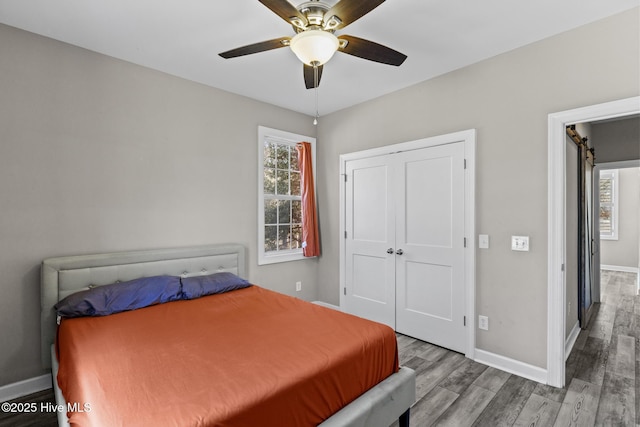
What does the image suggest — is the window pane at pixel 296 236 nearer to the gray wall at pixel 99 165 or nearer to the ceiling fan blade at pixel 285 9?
the gray wall at pixel 99 165

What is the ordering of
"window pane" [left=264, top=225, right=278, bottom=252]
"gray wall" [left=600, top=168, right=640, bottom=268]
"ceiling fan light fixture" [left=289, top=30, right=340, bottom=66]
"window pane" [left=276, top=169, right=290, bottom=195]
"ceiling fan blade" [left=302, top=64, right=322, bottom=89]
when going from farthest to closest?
1. "gray wall" [left=600, top=168, right=640, bottom=268]
2. "window pane" [left=276, top=169, right=290, bottom=195]
3. "window pane" [left=264, top=225, right=278, bottom=252]
4. "ceiling fan blade" [left=302, top=64, right=322, bottom=89]
5. "ceiling fan light fixture" [left=289, top=30, right=340, bottom=66]

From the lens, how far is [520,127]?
258 cm

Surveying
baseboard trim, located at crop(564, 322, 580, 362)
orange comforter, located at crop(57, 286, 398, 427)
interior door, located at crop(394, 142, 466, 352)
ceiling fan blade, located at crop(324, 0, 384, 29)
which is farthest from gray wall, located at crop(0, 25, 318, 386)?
baseboard trim, located at crop(564, 322, 580, 362)

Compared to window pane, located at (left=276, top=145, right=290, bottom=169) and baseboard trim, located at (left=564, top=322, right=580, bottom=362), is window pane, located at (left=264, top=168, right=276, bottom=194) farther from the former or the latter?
baseboard trim, located at (left=564, top=322, right=580, bottom=362)

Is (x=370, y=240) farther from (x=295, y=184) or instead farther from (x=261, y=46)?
(x=261, y=46)

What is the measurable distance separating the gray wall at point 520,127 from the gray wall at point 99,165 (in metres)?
2.32

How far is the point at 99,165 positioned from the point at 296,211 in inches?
88.5

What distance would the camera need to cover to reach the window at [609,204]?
697cm

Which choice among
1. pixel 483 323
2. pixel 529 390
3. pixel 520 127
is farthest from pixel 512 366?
pixel 520 127

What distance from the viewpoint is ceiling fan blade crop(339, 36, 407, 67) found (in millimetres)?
1826

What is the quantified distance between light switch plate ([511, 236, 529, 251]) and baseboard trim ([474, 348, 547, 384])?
0.94m

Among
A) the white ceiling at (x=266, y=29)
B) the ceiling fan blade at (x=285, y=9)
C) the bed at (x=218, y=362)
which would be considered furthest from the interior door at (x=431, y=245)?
the ceiling fan blade at (x=285, y=9)

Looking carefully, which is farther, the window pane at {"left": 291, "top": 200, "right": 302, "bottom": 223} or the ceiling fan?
the window pane at {"left": 291, "top": 200, "right": 302, "bottom": 223}

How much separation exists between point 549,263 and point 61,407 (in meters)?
3.26
